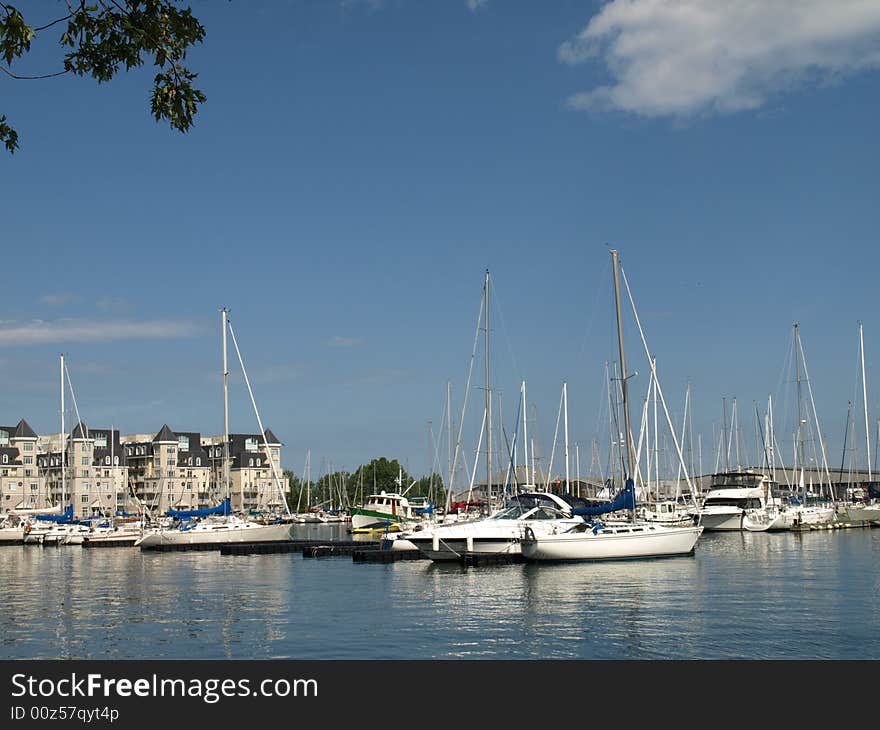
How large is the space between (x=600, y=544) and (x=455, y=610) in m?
18.2

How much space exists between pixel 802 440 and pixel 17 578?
7746cm

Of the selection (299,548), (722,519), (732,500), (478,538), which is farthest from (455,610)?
(732,500)

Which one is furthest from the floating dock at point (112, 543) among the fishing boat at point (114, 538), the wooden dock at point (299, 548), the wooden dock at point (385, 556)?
the wooden dock at point (385, 556)

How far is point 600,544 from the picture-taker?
52.5 metres

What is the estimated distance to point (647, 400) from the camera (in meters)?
96.2

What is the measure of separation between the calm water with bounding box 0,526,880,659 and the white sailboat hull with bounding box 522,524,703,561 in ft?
3.11

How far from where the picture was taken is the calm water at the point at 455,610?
90.8ft

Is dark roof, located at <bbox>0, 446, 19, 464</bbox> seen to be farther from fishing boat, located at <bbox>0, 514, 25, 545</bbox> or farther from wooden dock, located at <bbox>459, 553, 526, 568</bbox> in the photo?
wooden dock, located at <bbox>459, 553, 526, 568</bbox>

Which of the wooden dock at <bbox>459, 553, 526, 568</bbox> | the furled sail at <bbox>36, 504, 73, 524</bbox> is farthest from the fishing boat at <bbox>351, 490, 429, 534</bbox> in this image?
the wooden dock at <bbox>459, 553, 526, 568</bbox>

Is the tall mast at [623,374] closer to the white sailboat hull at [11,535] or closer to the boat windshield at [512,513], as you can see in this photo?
the boat windshield at [512,513]

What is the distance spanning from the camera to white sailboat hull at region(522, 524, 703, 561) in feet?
171

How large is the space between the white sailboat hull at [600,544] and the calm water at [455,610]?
0.95 m
